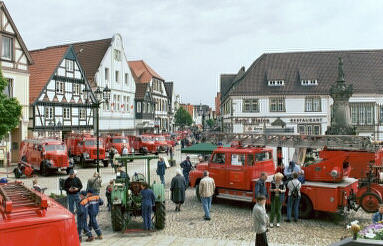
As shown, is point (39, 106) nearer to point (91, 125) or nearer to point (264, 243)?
point (91, 125)

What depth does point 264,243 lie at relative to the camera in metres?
7.61

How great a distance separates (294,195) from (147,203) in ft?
15.0

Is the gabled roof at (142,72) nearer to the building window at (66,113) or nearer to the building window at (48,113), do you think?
the building window at (66,113)

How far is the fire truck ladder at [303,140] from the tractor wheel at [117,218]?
21.1 ft

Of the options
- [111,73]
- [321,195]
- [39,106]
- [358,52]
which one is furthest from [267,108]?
[321,195]

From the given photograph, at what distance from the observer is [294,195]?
1107 centimetres

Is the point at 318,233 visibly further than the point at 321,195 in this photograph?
No

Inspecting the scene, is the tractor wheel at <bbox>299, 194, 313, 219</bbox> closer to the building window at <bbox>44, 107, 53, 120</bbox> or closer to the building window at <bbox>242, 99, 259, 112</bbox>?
the building window at <bbox>44, 107, 53, 120</bbox>

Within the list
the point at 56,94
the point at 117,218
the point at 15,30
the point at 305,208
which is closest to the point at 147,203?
the point at 117,218

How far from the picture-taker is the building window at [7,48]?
87.9ft

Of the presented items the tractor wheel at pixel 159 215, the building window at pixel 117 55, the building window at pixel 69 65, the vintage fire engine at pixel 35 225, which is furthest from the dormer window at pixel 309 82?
the vintage fire engine at pixel 35 225

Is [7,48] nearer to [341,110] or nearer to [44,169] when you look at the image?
[44,169]

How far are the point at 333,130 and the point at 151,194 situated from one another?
14.2 meters

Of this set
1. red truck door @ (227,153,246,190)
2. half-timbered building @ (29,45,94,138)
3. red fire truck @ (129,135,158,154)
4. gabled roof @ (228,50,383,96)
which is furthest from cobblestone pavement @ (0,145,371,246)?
gabled roof @ (228,50,383,96)
